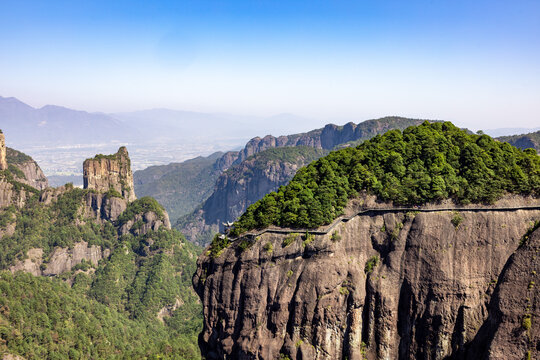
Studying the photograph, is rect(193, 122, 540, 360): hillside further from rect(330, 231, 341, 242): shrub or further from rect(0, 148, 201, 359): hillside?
rect(0, 148, 201, 359): hillside

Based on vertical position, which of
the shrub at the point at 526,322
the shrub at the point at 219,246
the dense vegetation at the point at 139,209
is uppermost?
the shrub at the point at 219,246

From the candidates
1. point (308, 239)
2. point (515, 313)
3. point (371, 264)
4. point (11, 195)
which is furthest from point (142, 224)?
point (515, 313)

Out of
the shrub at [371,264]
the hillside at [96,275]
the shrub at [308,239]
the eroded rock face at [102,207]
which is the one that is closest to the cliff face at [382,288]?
the shrub at [371,264]

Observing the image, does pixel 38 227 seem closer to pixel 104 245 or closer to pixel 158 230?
pixel 104 245

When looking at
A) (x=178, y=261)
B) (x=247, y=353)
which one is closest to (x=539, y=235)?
(x=247, y=353)

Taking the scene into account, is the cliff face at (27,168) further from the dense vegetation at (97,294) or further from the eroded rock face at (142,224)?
the eroded rock face at (142,224)

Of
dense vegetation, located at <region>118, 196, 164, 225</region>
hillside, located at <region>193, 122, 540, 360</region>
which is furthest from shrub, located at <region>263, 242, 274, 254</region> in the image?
dense vegetation, located at <region>118, 196, 164, 225</region>

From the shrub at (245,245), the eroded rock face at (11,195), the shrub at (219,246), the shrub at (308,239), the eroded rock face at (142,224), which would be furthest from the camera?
the eroded rock face at (142,224)
